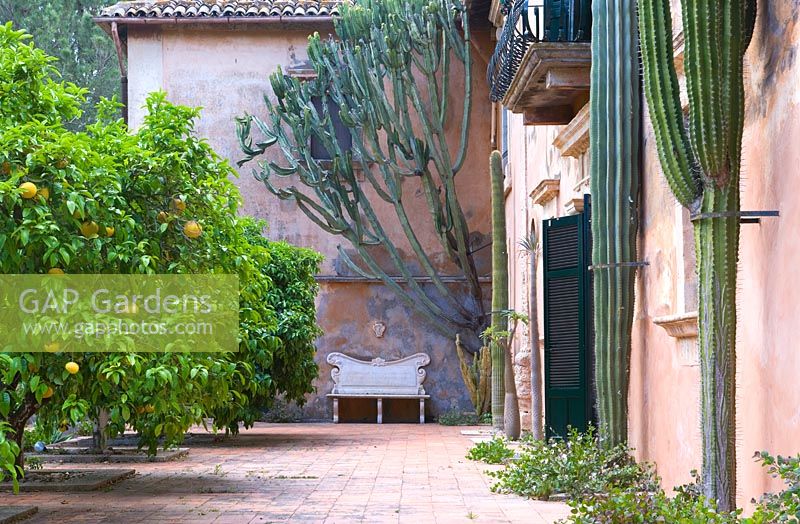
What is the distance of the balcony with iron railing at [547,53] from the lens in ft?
35.3

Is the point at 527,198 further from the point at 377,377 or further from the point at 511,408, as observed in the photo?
the point at 377,377

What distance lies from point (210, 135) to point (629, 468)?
14697mm

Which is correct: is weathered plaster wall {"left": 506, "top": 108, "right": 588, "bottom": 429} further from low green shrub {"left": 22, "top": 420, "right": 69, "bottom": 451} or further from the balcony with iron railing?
low green shrub {"left": 22, "top": 420, "right": 69, "bottom": 451}

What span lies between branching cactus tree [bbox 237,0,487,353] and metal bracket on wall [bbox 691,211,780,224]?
44.5ft

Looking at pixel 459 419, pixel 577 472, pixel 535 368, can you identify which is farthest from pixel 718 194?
pixel 459 419

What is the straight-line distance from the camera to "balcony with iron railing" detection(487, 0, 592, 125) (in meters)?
10.8

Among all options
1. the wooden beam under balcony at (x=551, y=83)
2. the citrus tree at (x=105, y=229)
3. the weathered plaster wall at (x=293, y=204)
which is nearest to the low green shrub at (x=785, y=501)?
the citrus tree at (x=105, y=229)

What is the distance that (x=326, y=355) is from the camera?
2150cm

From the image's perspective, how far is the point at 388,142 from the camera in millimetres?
19828

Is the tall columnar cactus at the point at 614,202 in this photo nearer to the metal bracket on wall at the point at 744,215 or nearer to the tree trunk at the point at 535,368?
the metal bracket on wall at the point at 744,215

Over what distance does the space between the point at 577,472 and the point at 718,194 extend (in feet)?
11.7

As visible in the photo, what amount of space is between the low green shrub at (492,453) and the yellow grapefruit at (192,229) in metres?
5.06

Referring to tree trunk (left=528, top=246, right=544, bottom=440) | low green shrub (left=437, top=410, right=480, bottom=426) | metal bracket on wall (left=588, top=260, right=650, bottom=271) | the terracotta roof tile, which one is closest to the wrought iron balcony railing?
metal bracket on wall (left=588, top=260, right=650, bottom=271)

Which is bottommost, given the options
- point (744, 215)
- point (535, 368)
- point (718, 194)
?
point (535, 368)
